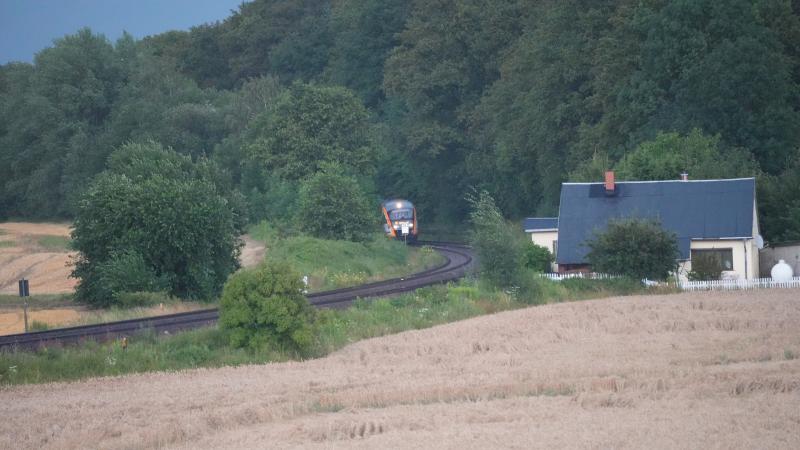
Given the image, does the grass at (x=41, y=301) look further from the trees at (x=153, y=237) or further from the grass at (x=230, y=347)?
the grass at (x=230, y=347)

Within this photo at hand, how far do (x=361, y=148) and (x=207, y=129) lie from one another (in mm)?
24785

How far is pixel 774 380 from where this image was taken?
803 inches

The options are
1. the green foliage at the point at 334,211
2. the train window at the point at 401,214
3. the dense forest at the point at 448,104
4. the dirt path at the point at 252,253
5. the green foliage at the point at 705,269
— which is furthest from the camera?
the train window at the point at 401,214

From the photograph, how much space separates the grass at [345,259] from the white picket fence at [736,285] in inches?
627

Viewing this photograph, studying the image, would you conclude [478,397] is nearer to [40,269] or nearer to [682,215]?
[682,215]

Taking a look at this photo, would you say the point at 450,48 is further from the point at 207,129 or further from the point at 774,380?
the point at 774,380

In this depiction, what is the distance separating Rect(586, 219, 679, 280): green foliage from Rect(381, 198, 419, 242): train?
3256 centimetres

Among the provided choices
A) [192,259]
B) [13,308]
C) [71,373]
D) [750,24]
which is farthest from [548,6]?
[71,373]

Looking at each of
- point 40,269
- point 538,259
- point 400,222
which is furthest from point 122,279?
point 400,222

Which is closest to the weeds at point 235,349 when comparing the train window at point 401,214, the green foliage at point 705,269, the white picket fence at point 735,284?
the white picket fence at point 735,284

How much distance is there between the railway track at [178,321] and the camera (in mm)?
29797

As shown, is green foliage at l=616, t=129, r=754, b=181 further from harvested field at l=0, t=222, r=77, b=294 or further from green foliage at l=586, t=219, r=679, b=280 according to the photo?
harvested field at l=0, t=222, r=77, b=294

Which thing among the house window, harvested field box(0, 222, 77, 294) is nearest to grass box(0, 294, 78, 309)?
harvested field box(0, 222, 77, 294)

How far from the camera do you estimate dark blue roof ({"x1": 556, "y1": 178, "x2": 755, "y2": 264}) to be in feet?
139
